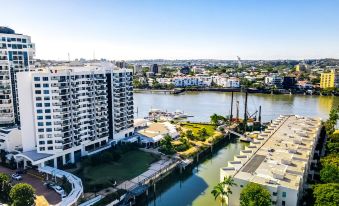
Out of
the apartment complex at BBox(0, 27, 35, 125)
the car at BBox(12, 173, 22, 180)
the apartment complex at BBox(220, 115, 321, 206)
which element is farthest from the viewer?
the apartment complex at BBox(0, 27, 35, 125)

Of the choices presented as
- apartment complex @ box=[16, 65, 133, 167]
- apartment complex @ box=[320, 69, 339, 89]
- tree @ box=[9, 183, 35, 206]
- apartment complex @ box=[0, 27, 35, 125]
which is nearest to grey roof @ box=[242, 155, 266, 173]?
tree @ box=[9, 183, 35, 206]

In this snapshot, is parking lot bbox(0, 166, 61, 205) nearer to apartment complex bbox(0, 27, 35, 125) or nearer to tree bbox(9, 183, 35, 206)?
tree bbox(9, 183, 35, 206)

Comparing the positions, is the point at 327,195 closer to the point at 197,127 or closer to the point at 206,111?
the point at 197,127

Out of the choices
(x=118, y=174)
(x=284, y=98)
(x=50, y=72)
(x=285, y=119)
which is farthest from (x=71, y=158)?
(x=284, y=98)

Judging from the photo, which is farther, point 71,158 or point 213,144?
point 213,144

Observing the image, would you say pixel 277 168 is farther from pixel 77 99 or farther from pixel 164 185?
pixel 77 99

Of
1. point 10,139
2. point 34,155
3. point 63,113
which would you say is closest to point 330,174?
point 63,113
